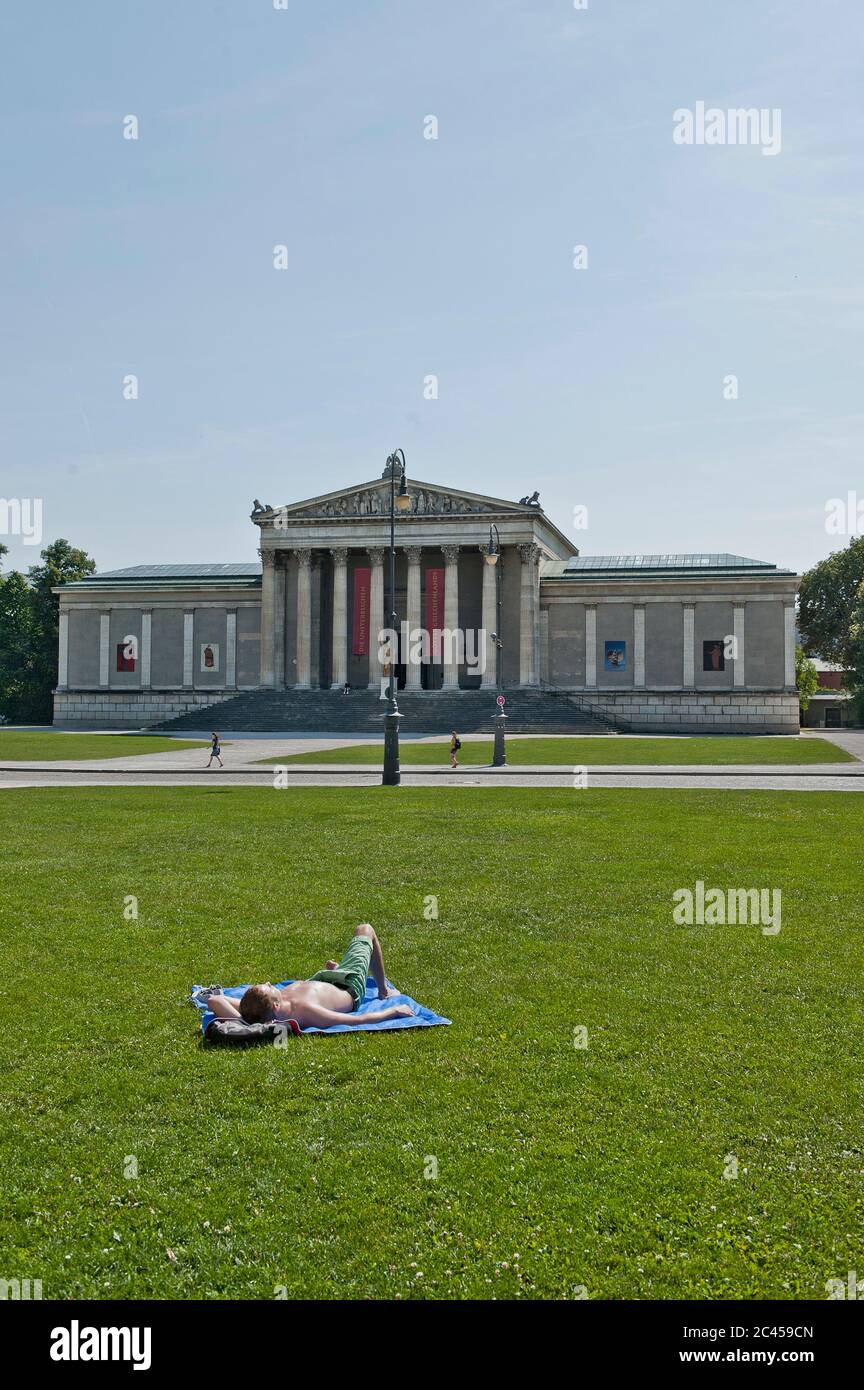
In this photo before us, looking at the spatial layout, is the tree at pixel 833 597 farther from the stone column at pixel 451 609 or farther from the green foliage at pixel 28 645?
the green foliage at pixel 28 645

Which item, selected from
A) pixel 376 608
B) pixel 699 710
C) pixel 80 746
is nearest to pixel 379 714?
pixel 376 608

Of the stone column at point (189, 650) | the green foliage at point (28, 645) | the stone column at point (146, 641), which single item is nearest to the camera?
the stone column at point (189, 650)

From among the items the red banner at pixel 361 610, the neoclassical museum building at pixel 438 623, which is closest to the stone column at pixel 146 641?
the neoclassical museum building at pixel 438 623

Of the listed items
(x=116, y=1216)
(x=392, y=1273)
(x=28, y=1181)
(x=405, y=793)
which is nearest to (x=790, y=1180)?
(x=392, y=1273)

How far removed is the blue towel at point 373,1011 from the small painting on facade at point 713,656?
74943mm

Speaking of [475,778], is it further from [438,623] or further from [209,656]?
[209,656]

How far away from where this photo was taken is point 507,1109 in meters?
6.70

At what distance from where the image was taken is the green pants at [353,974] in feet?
29.2

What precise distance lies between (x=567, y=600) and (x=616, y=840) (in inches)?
2629

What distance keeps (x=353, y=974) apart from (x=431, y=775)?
28.6 m

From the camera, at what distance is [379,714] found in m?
72.7

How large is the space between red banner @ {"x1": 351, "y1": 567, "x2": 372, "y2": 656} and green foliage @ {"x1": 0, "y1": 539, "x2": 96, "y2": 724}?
3160 cm

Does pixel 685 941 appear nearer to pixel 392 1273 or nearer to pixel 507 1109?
pixel 507 1109

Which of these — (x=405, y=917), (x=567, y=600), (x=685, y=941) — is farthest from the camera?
(x=567, y=600)
